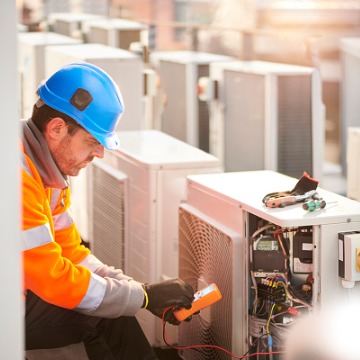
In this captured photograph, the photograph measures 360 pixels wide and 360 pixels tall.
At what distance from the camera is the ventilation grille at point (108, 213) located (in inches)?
171

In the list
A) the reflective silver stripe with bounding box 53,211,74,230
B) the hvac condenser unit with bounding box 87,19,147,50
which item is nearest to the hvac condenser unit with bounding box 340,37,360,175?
the hvac condenser unit with bounding box 87,19,147,50

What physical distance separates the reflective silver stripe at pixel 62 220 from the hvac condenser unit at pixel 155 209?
2.27 ft

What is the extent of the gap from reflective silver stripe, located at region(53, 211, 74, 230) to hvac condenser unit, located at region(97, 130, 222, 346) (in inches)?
27.3

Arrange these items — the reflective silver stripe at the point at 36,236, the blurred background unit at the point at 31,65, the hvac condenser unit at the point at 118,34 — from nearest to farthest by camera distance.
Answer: the reflective silver stripe at the point at 36,236
the blurred background unit at the point at 31,65
the hvac condenser unit at the point at 118,34

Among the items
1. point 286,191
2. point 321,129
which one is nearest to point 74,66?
point 286,191

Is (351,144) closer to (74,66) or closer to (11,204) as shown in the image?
(74,66)

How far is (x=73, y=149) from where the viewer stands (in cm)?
310

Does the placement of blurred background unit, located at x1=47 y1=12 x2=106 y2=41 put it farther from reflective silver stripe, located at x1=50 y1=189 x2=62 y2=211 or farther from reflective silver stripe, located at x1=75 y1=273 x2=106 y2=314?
reflective silver stripe, located at x1=75 y1=273 x2=106 y2=314

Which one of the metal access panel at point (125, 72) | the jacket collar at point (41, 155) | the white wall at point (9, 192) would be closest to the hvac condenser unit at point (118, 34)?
the metal access panel at point (125, 72)

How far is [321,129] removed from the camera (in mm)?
5031

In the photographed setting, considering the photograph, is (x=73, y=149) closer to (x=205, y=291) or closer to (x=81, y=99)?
(x=81, y=99)

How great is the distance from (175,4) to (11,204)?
16247 millimetres

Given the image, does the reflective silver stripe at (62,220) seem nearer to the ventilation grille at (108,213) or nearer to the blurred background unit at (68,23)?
the ventilation grille at (108,213)

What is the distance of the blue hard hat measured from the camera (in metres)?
3.06
